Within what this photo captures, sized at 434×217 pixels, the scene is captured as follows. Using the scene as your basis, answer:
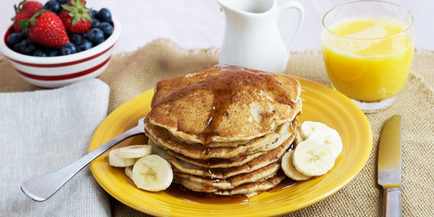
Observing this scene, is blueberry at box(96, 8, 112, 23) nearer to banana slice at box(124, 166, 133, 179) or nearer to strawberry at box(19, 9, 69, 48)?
strawberry at box(19, 9, 69, 48)

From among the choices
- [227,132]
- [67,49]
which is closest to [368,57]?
[227,132]

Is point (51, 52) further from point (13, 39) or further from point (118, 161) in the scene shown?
point (118, 161)

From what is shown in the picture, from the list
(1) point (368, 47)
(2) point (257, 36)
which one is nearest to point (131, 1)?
(2) point (257, 36)

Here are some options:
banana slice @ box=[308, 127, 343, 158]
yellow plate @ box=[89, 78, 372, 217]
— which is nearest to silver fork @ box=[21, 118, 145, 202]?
yellow plate @ box=[89, 78, 372, 217]

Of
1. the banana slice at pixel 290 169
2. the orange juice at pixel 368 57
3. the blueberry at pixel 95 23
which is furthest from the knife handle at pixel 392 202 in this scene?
the blueberry at pixel 95 23

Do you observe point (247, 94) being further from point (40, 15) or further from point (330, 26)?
point (40, 15)

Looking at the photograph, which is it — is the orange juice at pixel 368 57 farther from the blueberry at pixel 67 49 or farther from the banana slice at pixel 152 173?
the blueberry at pixel 67 49
